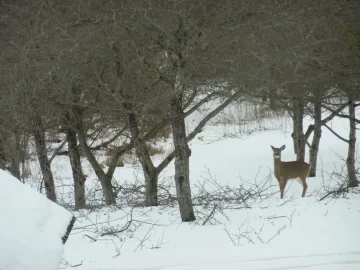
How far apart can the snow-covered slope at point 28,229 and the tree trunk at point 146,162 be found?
639 cm

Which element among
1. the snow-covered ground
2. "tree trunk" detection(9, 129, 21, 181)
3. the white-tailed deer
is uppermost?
"tree trunk" detection(9, 129, 21, 181)

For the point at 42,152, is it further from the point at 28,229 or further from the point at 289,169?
the point at 28,229

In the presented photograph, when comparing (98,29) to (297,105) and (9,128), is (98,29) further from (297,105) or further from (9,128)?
(297,105)

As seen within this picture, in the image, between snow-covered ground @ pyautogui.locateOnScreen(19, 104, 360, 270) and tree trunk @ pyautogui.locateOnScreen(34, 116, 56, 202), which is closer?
snow-covered ground @ pyautogui.locateOnScreen(19, 104, 360, 270)

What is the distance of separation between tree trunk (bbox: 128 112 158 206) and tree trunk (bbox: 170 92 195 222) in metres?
1.95

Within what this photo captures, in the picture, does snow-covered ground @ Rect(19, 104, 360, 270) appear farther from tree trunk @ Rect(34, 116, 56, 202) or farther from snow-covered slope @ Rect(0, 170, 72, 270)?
snow-covered slope @ Rect(0, 170, 72, 270)

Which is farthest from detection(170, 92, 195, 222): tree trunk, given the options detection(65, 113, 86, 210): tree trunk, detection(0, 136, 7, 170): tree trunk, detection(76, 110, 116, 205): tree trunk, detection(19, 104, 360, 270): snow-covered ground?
detection(0, 136, 7, 170): tree trunk

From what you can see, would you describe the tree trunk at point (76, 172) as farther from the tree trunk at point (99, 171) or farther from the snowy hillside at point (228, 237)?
the snowy hillside at point (228, 237)

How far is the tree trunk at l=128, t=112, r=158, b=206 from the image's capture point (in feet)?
32.0

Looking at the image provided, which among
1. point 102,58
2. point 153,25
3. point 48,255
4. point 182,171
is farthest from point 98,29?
point 48,255

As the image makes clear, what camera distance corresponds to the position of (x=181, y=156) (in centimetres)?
786

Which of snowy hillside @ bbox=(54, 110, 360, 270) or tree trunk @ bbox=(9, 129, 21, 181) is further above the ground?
tree trunk @ bbox=(9, 129, 21, 181)

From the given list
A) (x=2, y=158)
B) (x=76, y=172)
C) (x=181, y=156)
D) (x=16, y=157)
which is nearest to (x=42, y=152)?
(x=76, y=172)

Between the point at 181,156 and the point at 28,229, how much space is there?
5217mm
